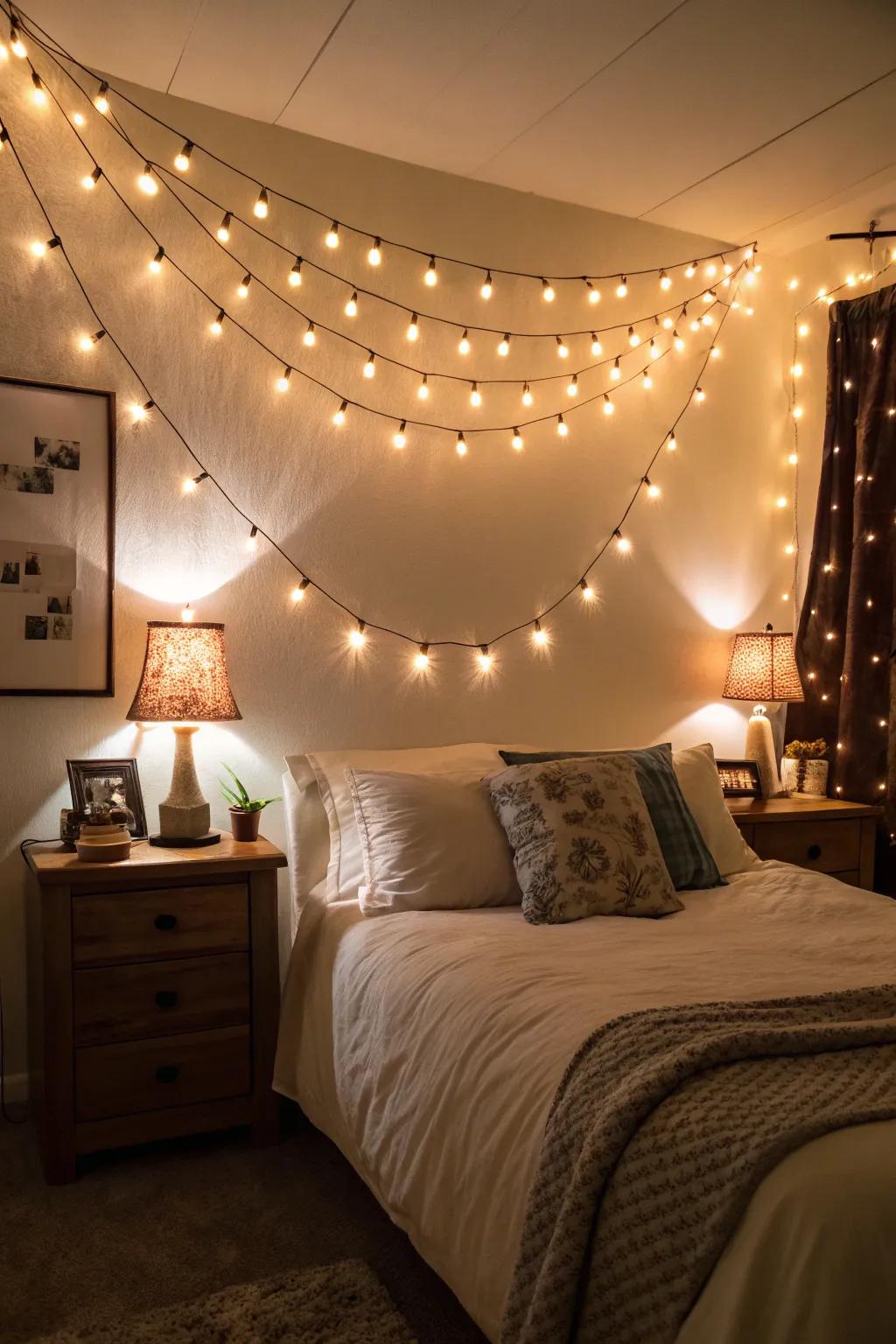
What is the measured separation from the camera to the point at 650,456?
3615 millimetres

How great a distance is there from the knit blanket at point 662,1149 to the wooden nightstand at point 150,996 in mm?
1184

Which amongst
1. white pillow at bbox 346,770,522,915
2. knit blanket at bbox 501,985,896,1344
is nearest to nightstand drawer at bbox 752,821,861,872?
white pillow at bbox 346,770,522,915

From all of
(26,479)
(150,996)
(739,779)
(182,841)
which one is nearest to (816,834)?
(739,779)

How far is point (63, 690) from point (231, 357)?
1.02m

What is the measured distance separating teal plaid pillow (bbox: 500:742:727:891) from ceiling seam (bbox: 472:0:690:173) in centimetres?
177

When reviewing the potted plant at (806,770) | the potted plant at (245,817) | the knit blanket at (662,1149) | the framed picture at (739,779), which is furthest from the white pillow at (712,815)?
the knit blanket at (662,1149)

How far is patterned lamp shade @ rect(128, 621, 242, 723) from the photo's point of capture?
2.52 meters

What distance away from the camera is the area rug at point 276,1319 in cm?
175

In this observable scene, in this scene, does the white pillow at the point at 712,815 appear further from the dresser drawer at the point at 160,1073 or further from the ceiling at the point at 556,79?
the ceiling at the point at 556,79

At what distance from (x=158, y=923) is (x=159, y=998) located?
0.17 meters

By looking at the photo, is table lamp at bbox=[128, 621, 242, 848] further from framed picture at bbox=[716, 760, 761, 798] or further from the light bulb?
framed picture at bbox=[716, 760, 761, 798]

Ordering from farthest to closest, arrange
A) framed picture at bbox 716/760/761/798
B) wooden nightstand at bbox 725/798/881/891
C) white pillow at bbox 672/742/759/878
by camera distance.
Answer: framed picture at bbox 716/760/761/798 → wooden nightstand at bbox 725/798/881/891 → white pillow at bbox 672/742/759/878

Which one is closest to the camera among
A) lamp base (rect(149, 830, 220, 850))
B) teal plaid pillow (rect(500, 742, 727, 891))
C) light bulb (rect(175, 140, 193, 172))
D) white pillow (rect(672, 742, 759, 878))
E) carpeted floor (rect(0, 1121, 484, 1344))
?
carpeted floor (rect(0, 1121, 484, 1344))

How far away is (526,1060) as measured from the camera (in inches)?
63.6
